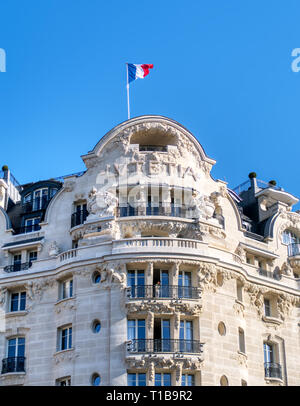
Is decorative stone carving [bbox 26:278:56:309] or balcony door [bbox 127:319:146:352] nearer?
balcony door [bbox 127:319:146:352]

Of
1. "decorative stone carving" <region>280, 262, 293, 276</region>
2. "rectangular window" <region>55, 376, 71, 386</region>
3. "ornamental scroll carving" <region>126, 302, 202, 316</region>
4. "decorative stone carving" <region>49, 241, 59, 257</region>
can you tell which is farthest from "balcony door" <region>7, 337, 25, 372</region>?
"decorative stone carving" <region>280, 262, 293, 276</region>

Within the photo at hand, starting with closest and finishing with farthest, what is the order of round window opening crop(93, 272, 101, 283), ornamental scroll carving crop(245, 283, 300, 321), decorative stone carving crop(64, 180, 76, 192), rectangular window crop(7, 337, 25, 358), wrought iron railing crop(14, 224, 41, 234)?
round window opening crop(93, 272, 101, 283) < rectangular window crop(7, 337, 25, 358) < ornamental scroll carving crop(245, 283, 300, 321) < decorative stone carving crop(64, 180, 76, 192) < wrought iron railing crop(14, 224, 41, 234)

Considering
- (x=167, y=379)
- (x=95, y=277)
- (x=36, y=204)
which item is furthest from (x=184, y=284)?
(x=36, y=204)

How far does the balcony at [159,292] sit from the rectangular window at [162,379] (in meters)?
4.03

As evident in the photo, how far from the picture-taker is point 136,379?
4506 centimetres

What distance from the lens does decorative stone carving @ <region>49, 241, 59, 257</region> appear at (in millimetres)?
51125

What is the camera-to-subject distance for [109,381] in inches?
1773

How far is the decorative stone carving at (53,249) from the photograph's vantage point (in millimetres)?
51125

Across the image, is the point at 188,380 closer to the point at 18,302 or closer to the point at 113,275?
the point at 113,275

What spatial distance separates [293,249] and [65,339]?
16336 mm

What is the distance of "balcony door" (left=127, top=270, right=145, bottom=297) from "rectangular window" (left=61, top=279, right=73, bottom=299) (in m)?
3.71

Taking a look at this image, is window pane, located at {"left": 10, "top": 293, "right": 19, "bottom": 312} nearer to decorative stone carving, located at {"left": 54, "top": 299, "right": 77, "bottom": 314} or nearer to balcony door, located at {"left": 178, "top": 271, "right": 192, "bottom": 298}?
decorative stone carving, located at {"left": 54, "top": 299, "right": 77, "bottom": 314}

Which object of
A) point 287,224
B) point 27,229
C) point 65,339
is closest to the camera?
point 65,339

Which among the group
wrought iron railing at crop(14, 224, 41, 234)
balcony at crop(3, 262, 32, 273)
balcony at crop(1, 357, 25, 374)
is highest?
wrought iron railing at crop(14, 224, 41, 234)
